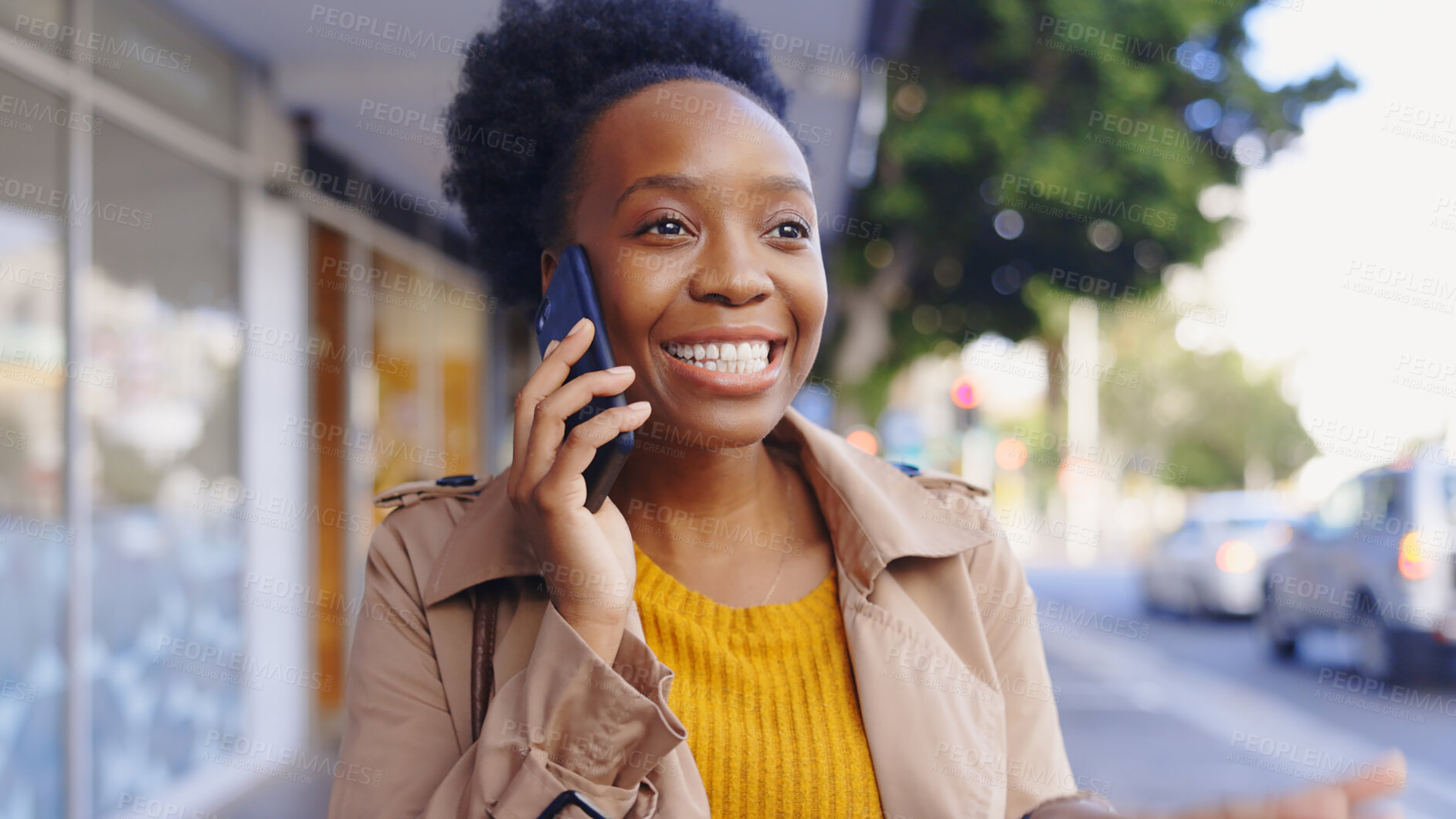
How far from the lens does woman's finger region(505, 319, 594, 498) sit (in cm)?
154

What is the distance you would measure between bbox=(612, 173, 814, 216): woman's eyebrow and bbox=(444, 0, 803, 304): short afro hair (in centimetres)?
26

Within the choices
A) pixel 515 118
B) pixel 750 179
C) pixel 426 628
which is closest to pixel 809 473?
pixel 750 179

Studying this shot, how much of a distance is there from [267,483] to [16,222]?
2541mm

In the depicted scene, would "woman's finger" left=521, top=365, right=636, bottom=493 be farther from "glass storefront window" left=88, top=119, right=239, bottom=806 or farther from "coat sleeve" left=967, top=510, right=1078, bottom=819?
"glass storefront window" left=88, top=119, right=239, bottom=806

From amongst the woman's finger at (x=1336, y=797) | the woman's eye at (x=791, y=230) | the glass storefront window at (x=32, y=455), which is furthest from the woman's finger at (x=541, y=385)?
the glass storefront window at (x=32, y=455)

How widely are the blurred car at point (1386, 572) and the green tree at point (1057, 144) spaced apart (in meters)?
3.05

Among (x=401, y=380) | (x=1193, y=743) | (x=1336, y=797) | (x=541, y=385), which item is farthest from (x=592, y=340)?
(x=401, y=380)

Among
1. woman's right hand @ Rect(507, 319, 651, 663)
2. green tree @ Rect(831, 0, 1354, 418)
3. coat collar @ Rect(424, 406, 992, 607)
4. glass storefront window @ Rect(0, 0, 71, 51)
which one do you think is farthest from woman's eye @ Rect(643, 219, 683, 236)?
green tree @ Rect(831, 0, 1354, 418)

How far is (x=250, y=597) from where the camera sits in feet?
19.8

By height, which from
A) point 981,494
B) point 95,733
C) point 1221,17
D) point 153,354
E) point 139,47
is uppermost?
point 1221,17

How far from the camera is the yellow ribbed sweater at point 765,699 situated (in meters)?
1.65

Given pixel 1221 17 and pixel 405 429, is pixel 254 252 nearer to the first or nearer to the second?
pixel 405 429

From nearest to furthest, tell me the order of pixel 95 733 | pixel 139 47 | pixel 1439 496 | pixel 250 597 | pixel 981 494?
pixel 981 494 → pixel 95 733 → pixel 139 47 → pixel 250 597 → pixel 1439 496

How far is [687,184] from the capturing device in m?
1.64
